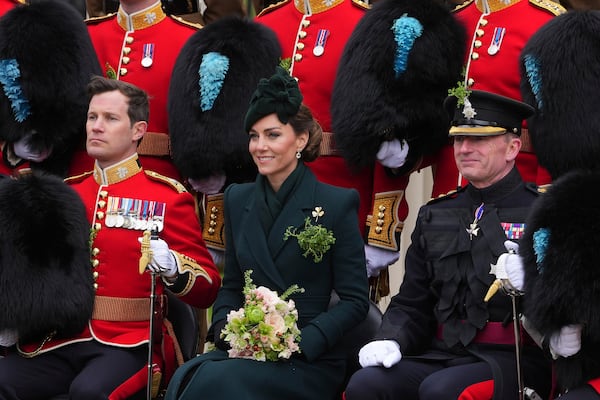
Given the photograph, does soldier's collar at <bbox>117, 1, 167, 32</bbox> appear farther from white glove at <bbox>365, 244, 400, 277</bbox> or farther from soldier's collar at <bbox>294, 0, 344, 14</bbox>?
white glove at <bbox>365, 244, 400, 277</bbox>

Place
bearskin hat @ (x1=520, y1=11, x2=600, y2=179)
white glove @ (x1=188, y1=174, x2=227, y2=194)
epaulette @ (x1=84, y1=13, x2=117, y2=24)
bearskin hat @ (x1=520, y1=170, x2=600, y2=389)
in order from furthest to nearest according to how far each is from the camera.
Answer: epaulette @ (x1=84, y1=13, x2=117, y2=24) < white glove @ (x1=188, y1=174, x2=227, y2=194) < bearskin hat @ (x1=520, y1=11, x2=600, y2=179) < bearskin hat @ (x1=520, y1=170, x2=600, y2=389)

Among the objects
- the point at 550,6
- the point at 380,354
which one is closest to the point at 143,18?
the point at 550,6

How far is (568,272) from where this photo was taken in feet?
14.9

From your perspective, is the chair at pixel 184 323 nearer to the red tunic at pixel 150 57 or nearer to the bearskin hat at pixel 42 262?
the bearskin hat at pixel 42 262

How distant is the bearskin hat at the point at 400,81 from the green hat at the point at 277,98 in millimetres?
493

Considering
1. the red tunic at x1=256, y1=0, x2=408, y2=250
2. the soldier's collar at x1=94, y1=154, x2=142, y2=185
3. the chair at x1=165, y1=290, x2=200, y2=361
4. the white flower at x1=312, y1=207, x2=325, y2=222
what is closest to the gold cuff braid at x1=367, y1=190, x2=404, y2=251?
the red tunic at x1=256, y1=0, x2=408, y2=250

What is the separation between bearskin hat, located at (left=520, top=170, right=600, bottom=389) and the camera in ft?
14.8

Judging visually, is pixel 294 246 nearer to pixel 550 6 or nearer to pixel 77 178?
pixel 77 178

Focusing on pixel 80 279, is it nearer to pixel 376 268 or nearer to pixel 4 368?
pixel 4 368

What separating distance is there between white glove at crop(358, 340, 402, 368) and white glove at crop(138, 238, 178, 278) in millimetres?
868

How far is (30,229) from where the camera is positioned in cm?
540

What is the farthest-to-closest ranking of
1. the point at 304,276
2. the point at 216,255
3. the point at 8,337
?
1. the point at 216,255
2. the point at 8,337
3. the point at 304,276

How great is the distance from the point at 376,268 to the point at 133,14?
6.10 feet

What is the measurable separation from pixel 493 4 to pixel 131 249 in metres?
1.98
